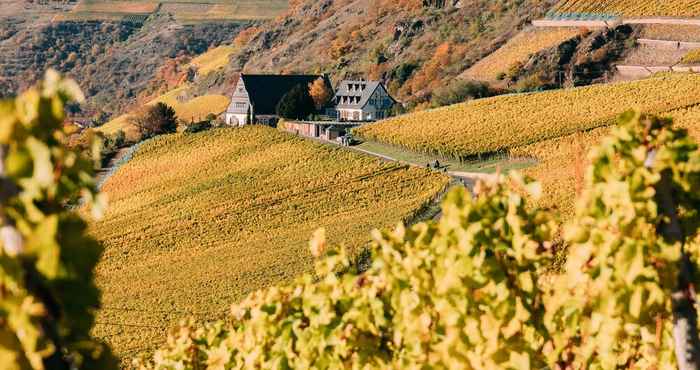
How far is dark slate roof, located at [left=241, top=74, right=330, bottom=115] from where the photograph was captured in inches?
3981

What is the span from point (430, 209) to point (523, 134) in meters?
12.7

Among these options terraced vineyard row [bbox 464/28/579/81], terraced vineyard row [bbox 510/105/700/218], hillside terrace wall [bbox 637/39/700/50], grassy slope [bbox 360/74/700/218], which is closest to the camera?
terraced vineyard row [bbox 510/105/700/218]

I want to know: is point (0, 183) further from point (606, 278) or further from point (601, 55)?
point (601, 55)

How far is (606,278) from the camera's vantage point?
7.72m

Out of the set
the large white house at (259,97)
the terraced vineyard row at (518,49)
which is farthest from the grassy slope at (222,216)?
the terraced vineyard row at (518,49)

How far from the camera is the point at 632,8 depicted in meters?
84.0

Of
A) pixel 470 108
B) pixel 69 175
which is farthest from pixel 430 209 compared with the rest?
pixel 69 175

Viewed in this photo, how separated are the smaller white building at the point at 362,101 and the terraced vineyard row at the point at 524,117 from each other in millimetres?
30140

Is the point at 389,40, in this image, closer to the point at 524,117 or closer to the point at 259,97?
the point at 259,97

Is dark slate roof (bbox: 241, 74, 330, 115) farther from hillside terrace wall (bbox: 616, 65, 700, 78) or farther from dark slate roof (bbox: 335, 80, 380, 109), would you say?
hillside terrace wall (bbox: 616, 65, 700, 78)

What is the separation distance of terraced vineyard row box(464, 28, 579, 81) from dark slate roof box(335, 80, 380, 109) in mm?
9763

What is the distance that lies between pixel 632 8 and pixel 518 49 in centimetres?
1200

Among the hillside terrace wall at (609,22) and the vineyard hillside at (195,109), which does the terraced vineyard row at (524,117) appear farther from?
the vineyard hillside at (195,109)

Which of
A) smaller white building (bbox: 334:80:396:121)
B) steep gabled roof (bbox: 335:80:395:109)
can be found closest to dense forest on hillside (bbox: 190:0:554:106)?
smaller white building (bbox: 334:80:396:121)
